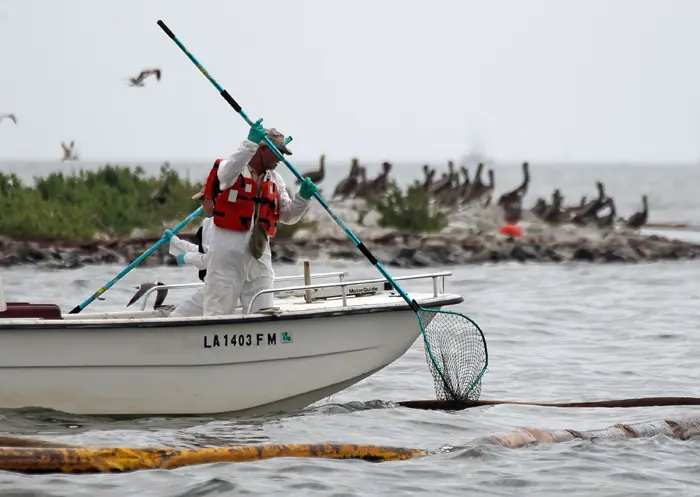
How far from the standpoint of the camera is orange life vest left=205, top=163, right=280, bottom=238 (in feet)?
31.4

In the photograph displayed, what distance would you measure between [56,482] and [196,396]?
6.94 feet

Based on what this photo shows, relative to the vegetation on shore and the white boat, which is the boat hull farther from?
the vegetation on shore

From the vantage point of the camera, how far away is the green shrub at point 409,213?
2941cm

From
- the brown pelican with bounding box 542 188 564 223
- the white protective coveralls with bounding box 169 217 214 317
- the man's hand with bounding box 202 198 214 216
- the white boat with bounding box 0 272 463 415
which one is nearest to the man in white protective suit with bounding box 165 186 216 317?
the white protective coveralls with bounding box 169 217 214 317

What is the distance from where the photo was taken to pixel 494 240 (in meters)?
28.5

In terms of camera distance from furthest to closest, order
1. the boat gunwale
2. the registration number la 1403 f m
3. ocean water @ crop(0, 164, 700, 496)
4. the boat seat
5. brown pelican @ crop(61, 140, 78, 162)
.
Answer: brown pelican @ crop(61, 140, 78, 162)
the registration number la 1403 f m
the boat seat
the boat gunwale
ocean water @ crop(0, 164, 700, 496)

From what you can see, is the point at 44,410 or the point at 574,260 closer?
the point at 44,410

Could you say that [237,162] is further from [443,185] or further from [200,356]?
[443,185]

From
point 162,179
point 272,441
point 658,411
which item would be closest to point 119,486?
point 272,441

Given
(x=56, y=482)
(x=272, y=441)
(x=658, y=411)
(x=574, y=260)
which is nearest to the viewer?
(x=56, y=482)

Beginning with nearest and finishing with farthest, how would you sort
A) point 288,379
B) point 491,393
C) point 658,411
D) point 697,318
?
point 288,379 < point 658,411 < point 491,393 < point 697,318

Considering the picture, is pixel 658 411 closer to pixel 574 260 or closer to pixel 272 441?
pixel 272 441

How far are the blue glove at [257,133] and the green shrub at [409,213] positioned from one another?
66.1 feet

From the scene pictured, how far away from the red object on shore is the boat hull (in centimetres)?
2058
